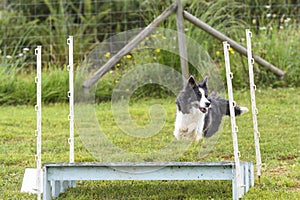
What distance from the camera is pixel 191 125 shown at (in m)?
6.42

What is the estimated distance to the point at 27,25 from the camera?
11430 mm

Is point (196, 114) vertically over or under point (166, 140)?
over

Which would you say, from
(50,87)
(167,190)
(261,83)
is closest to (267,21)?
(261,83)

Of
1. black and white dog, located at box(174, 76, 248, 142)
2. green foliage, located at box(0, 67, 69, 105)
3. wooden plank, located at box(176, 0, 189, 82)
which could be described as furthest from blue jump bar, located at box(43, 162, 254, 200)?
green foliage, located at box(0, 67, 69, 105)

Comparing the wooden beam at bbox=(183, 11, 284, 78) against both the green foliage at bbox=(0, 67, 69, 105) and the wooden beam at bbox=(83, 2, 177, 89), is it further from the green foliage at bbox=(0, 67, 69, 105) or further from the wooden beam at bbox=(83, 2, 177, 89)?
the green foliage at bbox=(0, 67, 69, 105)

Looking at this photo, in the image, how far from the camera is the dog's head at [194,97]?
232 inches

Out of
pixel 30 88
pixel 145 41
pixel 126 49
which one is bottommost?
pixel 30 88

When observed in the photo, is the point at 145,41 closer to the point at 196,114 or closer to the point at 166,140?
the point at 166,140

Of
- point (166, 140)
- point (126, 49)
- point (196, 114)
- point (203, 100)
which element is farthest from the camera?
point (126, 49)

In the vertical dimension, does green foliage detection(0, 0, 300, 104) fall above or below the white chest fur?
above

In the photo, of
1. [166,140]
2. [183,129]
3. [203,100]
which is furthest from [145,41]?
[203,100]

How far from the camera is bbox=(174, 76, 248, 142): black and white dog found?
6.11 m

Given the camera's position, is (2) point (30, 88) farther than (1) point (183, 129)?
Yes

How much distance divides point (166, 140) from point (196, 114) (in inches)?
21.6
